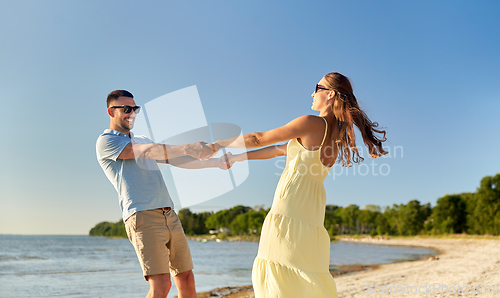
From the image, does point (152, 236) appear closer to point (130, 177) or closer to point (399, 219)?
point (130, 177)

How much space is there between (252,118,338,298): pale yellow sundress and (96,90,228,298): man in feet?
2.56

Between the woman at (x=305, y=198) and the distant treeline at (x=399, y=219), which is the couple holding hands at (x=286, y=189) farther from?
the distant treeline at (x=399, y=219)

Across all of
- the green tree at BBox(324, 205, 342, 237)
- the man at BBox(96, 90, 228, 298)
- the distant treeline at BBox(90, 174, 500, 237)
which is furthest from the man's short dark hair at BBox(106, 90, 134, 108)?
the green tree at BBox(324, 205, 342, 237)

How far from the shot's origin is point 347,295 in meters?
9.08

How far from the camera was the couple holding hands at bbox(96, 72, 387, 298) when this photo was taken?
2.13 metres

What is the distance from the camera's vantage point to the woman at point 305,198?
2.11 meters

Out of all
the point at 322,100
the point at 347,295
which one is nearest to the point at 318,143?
the point at 322,100

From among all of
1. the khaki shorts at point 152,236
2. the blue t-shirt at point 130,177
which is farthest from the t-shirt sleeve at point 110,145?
the khaki shorts at point 152,236

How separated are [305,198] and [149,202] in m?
1.40

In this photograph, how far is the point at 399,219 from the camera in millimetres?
71250

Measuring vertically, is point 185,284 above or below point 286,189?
below

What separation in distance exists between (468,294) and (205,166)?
22.1 ft

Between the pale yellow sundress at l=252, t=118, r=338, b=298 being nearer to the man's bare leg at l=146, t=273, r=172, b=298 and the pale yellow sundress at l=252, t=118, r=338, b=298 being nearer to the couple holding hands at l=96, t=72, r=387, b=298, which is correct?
the couple holding hands at l=96, t=72, r=387, b=298

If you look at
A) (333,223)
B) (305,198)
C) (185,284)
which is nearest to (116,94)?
(185,284)
